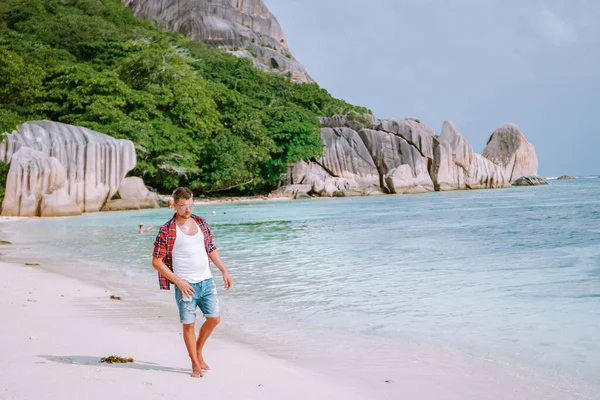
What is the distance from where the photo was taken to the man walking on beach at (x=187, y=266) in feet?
13.5

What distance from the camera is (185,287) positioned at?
4070 mm

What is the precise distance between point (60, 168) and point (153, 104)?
11.3 metres

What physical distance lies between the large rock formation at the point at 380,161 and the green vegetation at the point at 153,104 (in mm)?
1832

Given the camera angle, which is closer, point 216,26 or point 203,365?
point 203,365

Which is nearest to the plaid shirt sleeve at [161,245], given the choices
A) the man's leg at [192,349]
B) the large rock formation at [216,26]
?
the man's leg at [192,349]

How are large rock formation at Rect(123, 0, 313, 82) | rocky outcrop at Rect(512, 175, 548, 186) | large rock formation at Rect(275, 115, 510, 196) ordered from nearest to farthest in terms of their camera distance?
1. large rock formation at Rect(275, 115, 510, 196)
2. rocky outcrop at Rect(512, 175, 548, 186)
3. large rock formation at Rect(123, 0, 313, 82)

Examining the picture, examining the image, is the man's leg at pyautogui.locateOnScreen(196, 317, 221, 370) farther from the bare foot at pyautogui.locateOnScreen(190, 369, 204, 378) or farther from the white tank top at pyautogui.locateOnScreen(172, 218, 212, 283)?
the white tank top at pyautogui.locateOnScreen(172, 218, 212, 283)

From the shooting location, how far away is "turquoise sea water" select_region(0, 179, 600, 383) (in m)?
5.66

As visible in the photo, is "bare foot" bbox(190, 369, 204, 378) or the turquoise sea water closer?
"bare foot" bbox(190, 369, 204, 378)

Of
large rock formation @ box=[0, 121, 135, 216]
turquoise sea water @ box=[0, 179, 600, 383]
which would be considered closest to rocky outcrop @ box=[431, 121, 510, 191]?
large rock formation @ box=[0, 121, 135, 216]

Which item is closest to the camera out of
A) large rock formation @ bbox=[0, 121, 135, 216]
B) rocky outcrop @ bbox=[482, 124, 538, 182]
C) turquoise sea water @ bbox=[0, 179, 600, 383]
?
turquoise sea water @ bbox=[0, 179, 600, 383]

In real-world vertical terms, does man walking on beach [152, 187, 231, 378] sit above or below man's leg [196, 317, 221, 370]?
above

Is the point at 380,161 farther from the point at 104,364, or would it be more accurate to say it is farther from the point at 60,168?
the point at 104,364

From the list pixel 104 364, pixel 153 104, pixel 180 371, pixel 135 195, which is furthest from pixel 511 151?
pixel 104 364
